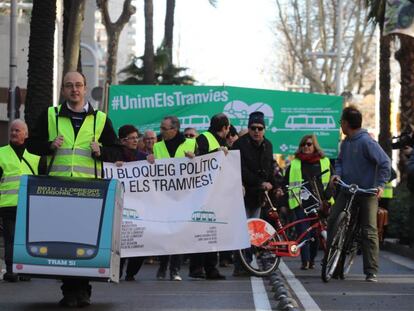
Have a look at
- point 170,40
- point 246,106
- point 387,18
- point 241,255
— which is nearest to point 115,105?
point 246,106

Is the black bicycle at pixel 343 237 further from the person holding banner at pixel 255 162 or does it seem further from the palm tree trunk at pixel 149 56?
the palm tree trunk at pixel 149 56

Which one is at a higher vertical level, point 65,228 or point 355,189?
point 355,189

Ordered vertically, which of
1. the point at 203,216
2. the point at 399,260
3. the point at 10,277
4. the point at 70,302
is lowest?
the point at 399,260

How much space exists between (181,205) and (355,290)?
8.16ft

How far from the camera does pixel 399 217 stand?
73.7 ft

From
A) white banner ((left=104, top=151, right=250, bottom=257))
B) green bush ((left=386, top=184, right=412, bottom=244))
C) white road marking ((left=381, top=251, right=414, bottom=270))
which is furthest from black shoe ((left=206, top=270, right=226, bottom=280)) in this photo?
green bush ((left=386, top=184, right=412, bottom=244))

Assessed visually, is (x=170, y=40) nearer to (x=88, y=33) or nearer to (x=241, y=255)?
(x=88, y=33)

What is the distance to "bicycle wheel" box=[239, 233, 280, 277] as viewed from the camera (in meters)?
14.7

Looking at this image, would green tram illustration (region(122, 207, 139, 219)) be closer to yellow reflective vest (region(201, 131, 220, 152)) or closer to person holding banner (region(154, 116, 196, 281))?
person holding banner (region(154, 116, 196, 281))

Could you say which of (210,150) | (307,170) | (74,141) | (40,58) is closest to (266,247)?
(210,150)

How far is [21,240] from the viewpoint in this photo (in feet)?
33.2

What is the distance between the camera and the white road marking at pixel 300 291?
11094 mm

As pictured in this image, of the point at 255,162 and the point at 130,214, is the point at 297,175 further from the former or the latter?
the point at 130,214

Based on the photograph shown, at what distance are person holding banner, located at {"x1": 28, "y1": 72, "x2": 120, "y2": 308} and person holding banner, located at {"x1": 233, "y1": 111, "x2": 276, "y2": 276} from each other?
452 cm
